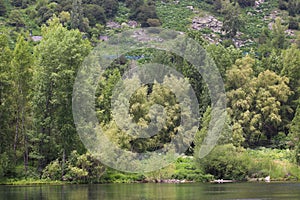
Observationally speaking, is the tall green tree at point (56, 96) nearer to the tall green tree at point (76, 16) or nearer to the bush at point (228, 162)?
the bush at point (228, 162)

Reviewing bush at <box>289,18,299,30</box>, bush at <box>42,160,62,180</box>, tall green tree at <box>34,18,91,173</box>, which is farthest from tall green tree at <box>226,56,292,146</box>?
bush at <box>289,18,299,30</box>

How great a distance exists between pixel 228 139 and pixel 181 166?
5.64 m

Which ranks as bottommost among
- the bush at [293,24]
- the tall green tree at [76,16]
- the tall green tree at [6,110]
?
the bush at [293,24]

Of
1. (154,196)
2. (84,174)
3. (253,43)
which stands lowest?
(253,43)

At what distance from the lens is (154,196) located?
4538cm

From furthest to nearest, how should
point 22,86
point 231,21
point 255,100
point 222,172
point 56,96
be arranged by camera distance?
1. point 231,21
2. point 255,100
3. point 22,86
4. point 56,96
5. point 222,172

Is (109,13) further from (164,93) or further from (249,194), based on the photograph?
(249,194)

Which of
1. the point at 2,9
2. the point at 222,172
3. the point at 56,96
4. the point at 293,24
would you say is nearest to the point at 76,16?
the point at 2,9

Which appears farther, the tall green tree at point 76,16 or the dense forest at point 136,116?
the tall green tree at point 76,16

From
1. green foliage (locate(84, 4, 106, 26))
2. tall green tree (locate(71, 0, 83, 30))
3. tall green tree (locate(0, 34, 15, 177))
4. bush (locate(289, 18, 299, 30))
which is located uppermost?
tall green tree (locate(0, 34, 15, 177))

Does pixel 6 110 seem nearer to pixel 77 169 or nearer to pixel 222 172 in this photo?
pixel 77 169

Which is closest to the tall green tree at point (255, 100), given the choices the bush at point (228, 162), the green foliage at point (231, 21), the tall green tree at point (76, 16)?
the bush at point (228, 162)

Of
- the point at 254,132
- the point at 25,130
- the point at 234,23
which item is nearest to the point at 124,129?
the point at 25,130

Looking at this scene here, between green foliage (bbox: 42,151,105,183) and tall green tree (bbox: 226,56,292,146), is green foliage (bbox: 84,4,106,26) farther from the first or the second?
green foliage (bbox: 42,151,105,183)
